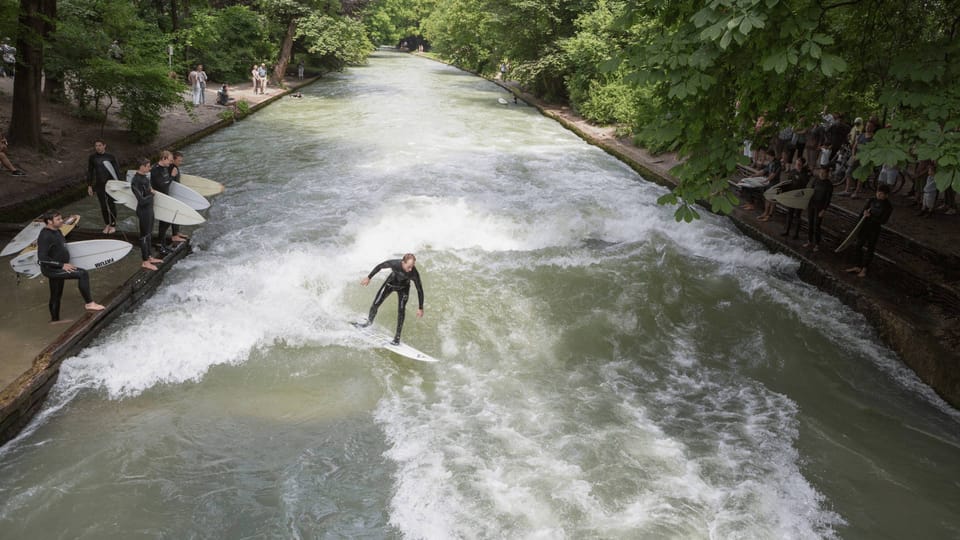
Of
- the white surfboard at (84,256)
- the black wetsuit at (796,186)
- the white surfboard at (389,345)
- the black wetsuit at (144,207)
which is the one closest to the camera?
the white surfboard at (84,256)

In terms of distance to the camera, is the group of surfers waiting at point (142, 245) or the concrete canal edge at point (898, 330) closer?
the group of surfers waiting at point (142, 245)

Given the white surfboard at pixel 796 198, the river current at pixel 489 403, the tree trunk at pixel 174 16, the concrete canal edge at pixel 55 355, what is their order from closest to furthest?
the river current at pixel 489 403 < the concrete canal edge at pixel 55 355 < the white surfboard at pixel 796 198 < the tree trunk at pixel 174 16

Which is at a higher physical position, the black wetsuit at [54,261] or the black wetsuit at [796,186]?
the black wetsuit at [796,186]

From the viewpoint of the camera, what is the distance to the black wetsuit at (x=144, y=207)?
10039 mm

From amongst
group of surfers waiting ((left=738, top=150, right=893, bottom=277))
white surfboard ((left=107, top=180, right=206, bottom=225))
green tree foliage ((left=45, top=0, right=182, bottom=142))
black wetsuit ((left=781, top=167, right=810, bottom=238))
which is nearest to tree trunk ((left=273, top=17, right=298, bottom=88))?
green tree foliage ((left=45, top=0, right=182, bottom=142))

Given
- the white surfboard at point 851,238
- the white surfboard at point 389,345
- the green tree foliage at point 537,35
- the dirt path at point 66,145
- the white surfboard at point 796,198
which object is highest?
the green tree foliage at point 537,35

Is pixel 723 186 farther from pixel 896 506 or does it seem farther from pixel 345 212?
pixel 345 212

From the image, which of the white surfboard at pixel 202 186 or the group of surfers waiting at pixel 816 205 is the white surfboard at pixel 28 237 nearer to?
the white surfboard at pixel 202 186

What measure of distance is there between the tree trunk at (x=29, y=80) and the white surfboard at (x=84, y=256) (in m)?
8.10

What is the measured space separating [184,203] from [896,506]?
11040 mm

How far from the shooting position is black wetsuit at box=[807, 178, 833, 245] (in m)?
11.7

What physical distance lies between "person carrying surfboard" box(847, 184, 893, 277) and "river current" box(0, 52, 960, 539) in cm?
88

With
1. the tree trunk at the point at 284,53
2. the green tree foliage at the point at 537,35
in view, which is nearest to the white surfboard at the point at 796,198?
the green tree foliage at the point at 537,35

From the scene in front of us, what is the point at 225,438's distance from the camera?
725cm
